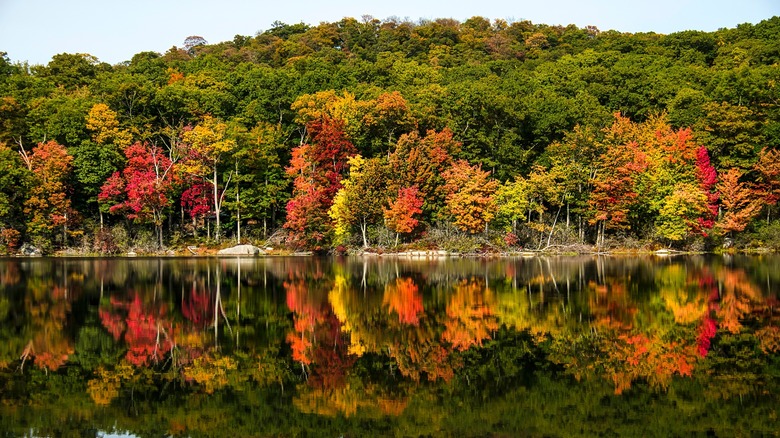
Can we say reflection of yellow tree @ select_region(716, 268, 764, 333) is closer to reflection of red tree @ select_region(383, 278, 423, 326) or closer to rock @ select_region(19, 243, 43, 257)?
reflection of red tree @ select_region(383, 278, 423, 326)

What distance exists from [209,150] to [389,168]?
44.7ft

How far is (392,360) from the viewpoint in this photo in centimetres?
1433

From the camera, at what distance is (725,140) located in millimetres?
54938

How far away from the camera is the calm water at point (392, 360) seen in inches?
418

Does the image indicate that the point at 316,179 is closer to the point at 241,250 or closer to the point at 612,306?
the point at 241,250

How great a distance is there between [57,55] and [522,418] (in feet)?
266

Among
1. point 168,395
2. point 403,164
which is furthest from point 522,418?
point 403,164

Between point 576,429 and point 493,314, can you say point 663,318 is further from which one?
point 576,429

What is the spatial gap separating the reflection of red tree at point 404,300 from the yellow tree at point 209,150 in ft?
93.9

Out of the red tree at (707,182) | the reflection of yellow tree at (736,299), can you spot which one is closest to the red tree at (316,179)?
the red tree at (707,182)

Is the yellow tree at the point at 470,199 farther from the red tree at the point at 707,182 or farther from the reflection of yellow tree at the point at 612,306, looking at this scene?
the reflection of yellow tree at the point at 612,306

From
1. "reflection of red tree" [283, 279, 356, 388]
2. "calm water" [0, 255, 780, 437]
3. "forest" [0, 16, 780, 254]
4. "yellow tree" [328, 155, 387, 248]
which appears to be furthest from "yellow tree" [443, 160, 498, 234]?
"reflection of red tree" [283, 279, 356, 388]

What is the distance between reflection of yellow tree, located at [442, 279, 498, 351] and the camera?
1647cm

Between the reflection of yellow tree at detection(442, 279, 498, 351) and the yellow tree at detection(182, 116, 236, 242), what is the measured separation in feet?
106
